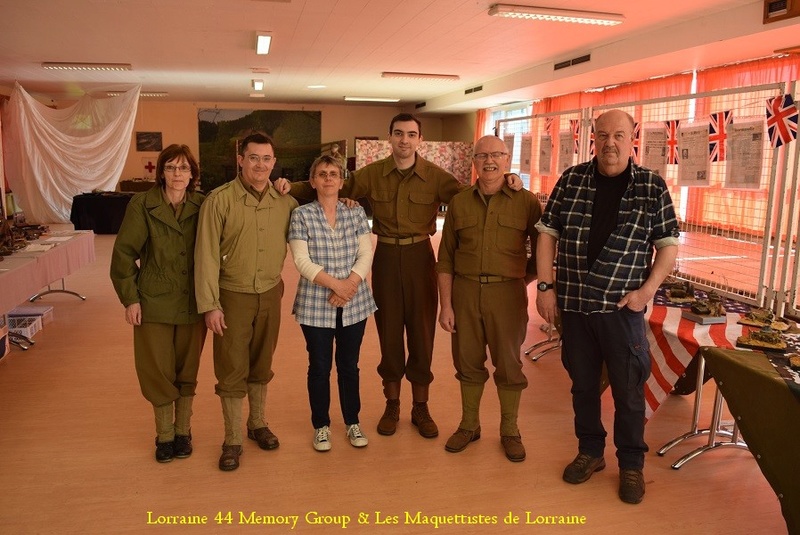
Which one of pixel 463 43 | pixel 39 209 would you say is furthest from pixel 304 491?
pixel 39 209

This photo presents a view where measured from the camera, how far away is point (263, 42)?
7812mm

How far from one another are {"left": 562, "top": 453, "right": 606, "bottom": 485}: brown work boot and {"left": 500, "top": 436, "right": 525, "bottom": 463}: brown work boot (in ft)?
0.75

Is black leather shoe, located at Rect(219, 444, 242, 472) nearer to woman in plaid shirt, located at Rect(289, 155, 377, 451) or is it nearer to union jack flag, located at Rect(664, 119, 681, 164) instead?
woman in plaid shirt, located at Rect(289, 155, 377, 451)

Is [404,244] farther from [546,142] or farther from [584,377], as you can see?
[546,142]

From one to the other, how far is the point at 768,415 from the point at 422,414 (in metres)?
1.70

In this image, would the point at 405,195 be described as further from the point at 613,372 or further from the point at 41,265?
the point at 41,265

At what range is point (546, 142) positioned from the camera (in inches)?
237

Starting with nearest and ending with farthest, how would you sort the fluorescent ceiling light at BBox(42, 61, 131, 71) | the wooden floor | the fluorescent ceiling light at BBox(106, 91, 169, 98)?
the wooden floor < the fluorescent ceiling light at BBox(42, 61, 131, 71) < the fluorescent ceiling light at BBox(106, 91, 169, 98)

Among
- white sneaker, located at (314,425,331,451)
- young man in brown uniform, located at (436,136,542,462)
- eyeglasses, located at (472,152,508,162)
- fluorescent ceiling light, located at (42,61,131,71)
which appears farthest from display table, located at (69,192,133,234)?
eyeglasses, located at (472,152,508,162)

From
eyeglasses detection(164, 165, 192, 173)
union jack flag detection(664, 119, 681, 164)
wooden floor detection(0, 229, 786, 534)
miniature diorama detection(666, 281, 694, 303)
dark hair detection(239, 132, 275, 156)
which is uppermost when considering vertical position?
union jack flag detection(664, 119, 681, 164)

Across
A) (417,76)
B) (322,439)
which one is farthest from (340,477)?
(417,76)

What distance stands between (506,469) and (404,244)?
121 cm

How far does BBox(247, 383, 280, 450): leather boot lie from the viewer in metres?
3.15

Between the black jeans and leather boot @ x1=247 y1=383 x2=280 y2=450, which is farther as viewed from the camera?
leather boot @ x1=247 y1=383 x2=280 y2=450
